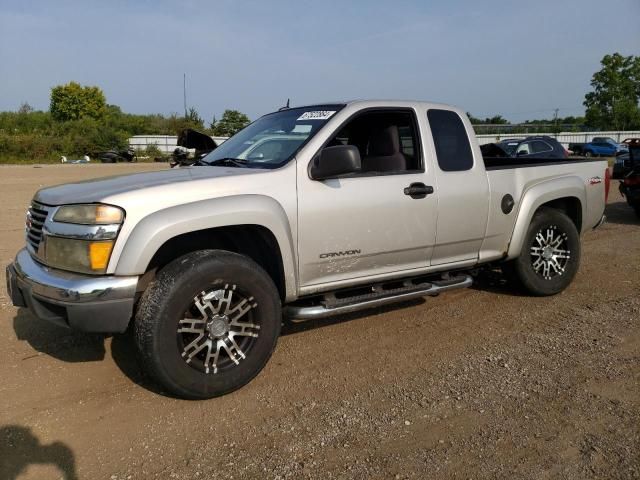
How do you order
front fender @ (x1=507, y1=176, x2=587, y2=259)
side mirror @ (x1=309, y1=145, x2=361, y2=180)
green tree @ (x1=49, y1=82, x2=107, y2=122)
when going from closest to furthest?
side mirror @ (x1=309, y1=145, x2=361, y2=180)
front fender @ (x1=507, y1=176, x2=587, y2=259)
green tree @ (x1=49, y1=82, x2=107, y2=122)

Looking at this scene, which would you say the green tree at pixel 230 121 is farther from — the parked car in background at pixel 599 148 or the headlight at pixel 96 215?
the headlight at pixel 96 215

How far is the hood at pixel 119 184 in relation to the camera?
3.18 metres

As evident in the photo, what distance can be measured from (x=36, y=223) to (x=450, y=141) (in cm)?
327

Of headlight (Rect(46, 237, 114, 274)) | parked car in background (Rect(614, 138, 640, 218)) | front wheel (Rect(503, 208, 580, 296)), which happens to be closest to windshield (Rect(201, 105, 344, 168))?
headlight (Rect(46, 237, 114, 274))

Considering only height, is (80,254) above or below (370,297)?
above

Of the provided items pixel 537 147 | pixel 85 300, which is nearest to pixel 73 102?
pixel 537 147

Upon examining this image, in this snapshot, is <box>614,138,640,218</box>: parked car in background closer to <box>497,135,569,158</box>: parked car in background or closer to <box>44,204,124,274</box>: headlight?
<box>497,135,569,158</box>: parked car in background

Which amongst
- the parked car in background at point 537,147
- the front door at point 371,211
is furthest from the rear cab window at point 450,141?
the parked car in background at point 537,147

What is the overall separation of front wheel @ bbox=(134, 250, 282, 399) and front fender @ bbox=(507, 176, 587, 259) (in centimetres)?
258

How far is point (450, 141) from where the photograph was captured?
178 inches

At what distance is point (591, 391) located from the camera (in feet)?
11.1

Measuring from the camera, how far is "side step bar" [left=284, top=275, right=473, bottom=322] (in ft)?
12.2

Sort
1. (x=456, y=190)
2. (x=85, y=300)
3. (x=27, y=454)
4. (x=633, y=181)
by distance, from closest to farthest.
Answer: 1. (x=27, y=454)
2. (x=85, y=300)
3. (x=456, y=190)
4. (x=633, y=181)

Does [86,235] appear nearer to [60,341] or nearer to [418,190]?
[60,341]
